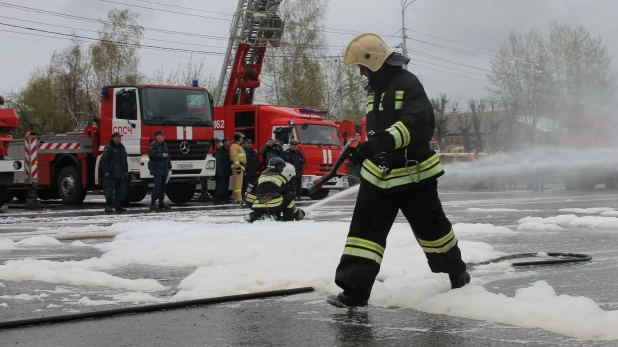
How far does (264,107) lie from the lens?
20.9 meters

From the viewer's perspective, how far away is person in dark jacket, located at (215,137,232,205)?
61.8 ft

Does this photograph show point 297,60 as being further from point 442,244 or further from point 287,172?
point 442,244

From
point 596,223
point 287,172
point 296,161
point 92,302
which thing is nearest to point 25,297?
point 92,302

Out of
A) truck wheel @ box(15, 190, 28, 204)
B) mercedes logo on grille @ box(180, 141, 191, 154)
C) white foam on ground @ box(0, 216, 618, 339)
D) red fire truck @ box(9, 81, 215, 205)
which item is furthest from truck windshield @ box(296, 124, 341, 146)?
white foam on ground @ box(0, 216, 618, 339)

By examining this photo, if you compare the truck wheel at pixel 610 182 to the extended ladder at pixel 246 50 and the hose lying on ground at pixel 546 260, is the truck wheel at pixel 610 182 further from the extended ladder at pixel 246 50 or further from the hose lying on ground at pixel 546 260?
the hose lying on ground at pixel 546 260

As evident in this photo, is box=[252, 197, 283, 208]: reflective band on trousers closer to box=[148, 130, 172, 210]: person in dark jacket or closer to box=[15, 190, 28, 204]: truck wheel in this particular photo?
box=[148, 130, 172, 210]: person in dark jacket

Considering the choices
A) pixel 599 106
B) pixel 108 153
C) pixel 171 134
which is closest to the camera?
pixel 108 153

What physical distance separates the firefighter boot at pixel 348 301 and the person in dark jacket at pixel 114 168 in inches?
451

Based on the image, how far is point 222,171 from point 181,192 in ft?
4.42

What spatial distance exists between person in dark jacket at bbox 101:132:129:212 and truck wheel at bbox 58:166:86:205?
108 inches

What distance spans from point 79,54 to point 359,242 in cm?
4790

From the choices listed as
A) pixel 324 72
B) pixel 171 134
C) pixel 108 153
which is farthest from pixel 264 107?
pixel 324 72

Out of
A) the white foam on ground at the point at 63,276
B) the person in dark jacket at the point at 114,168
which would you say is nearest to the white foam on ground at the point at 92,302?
the white foam on ground at the point at 63,276

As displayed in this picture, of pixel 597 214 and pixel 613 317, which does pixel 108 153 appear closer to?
pixel 597 214
